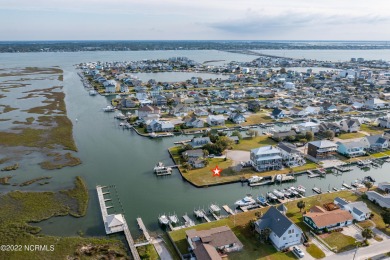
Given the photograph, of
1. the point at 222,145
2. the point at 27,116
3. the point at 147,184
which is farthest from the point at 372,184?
the point at 27,116

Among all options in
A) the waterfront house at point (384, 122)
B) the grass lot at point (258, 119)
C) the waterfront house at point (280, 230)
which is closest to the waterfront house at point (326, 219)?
the waterfront house at point (280, 230)

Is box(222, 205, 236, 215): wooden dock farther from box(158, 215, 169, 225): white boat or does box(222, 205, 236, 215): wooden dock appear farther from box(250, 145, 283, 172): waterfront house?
box(250, 145, 283, 172): waterfront house

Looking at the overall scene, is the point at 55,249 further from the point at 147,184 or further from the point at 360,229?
the point at 360,229

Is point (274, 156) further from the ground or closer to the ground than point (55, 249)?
further from the ground

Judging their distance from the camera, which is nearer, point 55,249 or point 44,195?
point 55,249

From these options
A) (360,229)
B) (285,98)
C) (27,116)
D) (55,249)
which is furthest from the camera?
(285,98)

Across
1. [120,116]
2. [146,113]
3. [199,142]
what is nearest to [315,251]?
[199,142]
